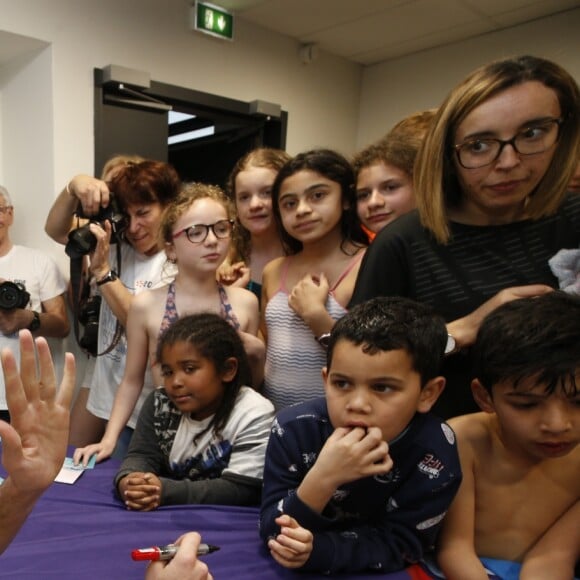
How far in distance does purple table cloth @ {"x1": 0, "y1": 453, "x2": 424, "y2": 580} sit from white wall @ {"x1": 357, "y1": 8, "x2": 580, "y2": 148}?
3.48 metres

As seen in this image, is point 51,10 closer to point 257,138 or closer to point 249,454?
point 257,138

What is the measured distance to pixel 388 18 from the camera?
11.3ft

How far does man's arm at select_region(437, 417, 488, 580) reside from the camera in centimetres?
95

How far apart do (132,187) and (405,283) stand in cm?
120

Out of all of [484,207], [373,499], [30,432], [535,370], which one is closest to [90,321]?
[30,432]

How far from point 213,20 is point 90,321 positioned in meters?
2.21

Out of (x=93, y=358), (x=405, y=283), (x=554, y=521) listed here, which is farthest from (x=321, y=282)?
(x=93, y=358)

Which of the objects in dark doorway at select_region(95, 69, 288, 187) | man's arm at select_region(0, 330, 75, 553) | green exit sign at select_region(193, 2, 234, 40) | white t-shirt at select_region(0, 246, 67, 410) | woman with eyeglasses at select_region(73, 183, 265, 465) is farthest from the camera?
green exit sign at select_region(193, 2, 234, 40)

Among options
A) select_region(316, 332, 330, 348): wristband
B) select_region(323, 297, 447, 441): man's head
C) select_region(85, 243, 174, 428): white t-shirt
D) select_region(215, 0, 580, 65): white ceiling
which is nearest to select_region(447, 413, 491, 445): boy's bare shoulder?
select_region(323, 297, 447, 441): man's head

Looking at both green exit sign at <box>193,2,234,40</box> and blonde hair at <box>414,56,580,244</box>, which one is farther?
green exit sign at <box>193,2,234,40</box>

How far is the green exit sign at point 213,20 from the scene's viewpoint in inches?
126

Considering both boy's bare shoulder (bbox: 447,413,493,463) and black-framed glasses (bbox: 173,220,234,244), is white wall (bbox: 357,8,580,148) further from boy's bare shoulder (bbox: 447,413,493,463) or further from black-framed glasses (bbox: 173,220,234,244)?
boy's bare shoulder (bbox: 447,413,493,463)

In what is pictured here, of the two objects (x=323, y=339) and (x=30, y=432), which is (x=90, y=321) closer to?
(x=323, y=339)

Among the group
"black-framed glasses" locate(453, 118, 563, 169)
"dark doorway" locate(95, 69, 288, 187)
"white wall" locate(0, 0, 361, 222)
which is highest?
"white wall" locate(0, 0, 361, 222)
